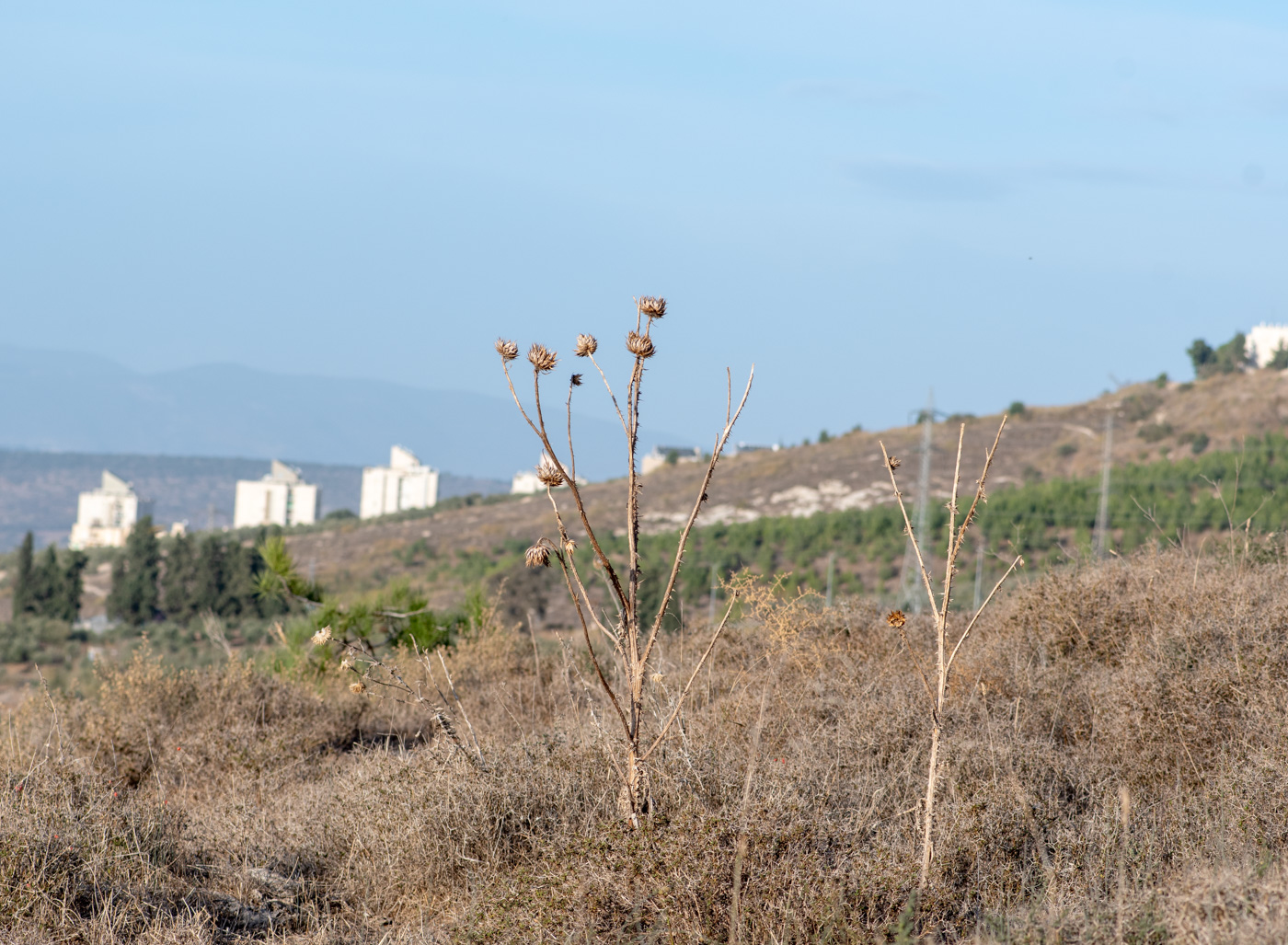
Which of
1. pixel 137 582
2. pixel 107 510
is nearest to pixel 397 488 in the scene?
pixel 107 510

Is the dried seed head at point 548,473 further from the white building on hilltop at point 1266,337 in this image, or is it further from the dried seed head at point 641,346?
the white building on hilltop at point 1266,337

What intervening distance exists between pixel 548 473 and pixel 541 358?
1.13ft

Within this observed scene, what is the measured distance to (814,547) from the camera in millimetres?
37906

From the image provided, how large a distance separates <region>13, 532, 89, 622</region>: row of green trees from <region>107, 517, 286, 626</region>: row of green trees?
1.35 metres

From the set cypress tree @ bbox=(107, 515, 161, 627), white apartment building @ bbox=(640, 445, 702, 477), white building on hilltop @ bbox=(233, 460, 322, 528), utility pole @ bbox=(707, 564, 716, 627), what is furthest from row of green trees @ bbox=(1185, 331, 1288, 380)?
white building on hilltop @ bbox=(233, 460, 322, 528)

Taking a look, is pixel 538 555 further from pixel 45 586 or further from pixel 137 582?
pixel 45 586

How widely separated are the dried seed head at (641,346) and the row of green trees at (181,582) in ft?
121

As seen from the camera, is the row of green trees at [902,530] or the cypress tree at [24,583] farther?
the cypress tree at [24,583]

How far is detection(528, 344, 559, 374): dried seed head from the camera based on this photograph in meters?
3.20

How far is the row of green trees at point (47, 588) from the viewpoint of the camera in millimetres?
39781

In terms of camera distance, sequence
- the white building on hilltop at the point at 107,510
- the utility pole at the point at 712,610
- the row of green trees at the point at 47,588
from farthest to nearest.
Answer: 1. the white building on hilltop at the point at 107,510
2. the row of green trees at the point at 47,588
3. the utility pole at the point at 712,610

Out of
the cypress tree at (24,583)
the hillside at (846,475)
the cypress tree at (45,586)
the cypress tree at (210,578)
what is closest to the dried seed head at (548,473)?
the hillside at (846,475)

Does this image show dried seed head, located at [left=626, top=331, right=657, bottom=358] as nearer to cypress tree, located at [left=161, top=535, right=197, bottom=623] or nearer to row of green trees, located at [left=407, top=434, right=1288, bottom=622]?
row of green trees, located at [left=407, top=434, right=1288, bottom=622]

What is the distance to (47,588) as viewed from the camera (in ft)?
134
